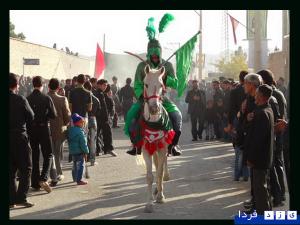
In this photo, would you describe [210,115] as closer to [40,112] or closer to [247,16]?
[40,112]

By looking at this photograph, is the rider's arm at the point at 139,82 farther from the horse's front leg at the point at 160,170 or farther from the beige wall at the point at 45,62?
the beige wall at the point at 45,62

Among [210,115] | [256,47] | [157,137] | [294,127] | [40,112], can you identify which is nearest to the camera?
[294,127]

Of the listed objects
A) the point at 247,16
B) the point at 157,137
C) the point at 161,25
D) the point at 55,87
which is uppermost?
the point at 247,16

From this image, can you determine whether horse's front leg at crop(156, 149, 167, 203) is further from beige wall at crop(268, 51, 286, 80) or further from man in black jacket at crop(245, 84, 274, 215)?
beige wall at crop(268, 51, 286, 80)

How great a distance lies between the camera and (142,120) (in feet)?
29.3

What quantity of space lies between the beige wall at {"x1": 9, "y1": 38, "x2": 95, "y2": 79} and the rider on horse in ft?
87.4

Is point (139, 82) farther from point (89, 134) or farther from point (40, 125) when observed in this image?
point (89, 134)

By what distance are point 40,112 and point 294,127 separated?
453cm

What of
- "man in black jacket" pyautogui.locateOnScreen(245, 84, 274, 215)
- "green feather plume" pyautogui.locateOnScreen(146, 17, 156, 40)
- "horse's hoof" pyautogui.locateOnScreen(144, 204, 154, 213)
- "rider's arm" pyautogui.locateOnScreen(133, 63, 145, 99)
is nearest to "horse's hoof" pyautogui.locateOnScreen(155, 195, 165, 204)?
"horse's hoof" pyautogui.locateOnScreen(144, 204, 154, 213)

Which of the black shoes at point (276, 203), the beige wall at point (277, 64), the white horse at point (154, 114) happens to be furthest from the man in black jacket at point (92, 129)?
the beige wall at point (277, 64)

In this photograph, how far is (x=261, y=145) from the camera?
724 cm

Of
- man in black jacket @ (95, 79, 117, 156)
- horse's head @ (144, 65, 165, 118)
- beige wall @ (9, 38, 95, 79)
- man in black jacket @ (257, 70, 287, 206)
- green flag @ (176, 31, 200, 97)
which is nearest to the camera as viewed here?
horse's head @ (144, 65, 165, 118)

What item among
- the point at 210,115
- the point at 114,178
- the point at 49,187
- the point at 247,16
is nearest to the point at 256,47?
the point at 210,115

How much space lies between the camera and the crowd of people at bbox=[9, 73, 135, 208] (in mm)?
8859
